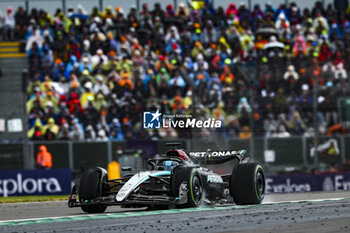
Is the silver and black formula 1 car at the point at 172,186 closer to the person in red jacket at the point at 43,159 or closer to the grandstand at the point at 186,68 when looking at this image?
the grandstand at the point at 186,68

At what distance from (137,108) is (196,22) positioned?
271 inches

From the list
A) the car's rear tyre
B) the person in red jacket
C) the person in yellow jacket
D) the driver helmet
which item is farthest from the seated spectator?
the car's rear tyre

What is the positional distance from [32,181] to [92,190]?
638cm

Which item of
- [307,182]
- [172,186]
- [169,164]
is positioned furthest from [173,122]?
[307,182]

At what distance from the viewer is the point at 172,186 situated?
31.9 ft

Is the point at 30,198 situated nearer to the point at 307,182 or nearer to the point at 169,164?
the point at 169,164

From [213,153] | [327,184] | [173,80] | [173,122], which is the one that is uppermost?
[173,80]

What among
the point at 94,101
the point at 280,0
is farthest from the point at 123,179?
the point at 280,0

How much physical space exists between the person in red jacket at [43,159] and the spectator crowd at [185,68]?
33cm

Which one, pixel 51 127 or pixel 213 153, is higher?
pixel 51 127

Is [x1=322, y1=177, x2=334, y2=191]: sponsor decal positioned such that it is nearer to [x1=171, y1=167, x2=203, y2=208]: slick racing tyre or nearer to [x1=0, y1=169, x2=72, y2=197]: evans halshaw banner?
A: [x1=0, y1=169, x2=72, y2=197]: evans halshaw banner

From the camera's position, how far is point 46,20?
73.6 feet

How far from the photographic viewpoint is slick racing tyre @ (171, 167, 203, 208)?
9.69 m

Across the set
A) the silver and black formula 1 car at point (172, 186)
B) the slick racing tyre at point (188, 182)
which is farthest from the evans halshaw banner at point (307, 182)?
the slick racing tyre at point (188, 182)
